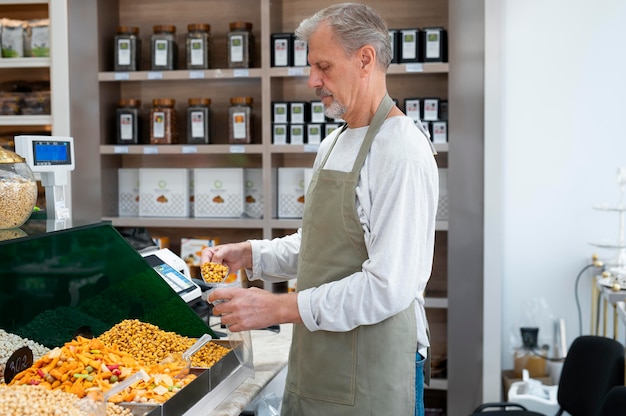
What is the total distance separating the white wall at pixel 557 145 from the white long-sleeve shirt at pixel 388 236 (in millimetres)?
2581

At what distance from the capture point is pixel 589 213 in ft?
14.4

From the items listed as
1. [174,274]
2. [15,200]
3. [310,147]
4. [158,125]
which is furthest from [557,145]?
[15,200]

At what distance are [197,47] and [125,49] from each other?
0.41 metres

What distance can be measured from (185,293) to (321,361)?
2.20ft

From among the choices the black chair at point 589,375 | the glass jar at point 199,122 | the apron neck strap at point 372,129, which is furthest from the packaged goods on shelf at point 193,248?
the apron neck strap at point 372,129

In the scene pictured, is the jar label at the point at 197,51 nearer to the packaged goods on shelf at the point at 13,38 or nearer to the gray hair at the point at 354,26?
the packaged goods on shelf at the point at 13,38

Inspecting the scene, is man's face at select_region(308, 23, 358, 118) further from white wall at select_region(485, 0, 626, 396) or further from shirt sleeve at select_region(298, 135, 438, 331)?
white wall at select_region(485, 0, 626, 396)

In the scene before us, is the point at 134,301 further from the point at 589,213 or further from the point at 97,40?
the point at 589,213

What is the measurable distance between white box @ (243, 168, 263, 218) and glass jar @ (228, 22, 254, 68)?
61 cm

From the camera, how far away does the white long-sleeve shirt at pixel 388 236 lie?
5.88ft

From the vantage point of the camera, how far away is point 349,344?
6.39 feet

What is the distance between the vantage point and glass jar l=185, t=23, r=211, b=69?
436cm

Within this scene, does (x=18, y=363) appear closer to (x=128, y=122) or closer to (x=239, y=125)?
(x=239, y=125)

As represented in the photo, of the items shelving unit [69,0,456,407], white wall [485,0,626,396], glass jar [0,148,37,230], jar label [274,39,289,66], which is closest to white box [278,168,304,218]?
shelving unit [69,0,456,407]
